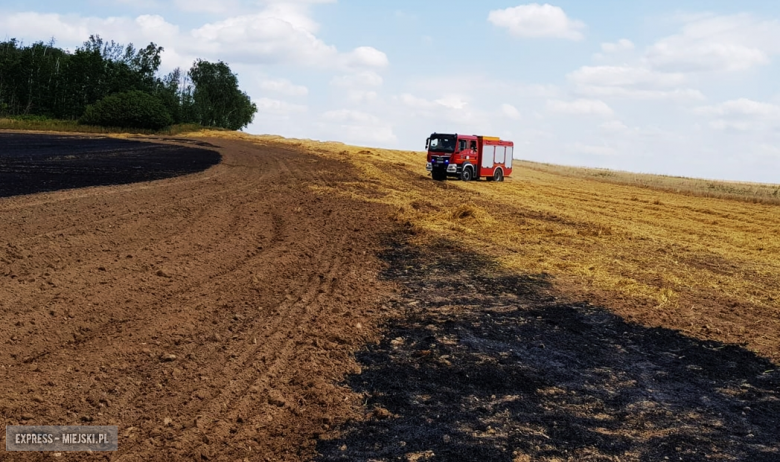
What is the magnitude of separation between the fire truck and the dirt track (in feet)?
68.6

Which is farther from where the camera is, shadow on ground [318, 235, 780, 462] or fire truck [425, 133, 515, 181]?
fire truck [425, 133, 515, 181]

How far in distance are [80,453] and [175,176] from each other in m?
21.5

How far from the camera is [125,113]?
3095 inches

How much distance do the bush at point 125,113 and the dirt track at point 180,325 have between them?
2629 inches

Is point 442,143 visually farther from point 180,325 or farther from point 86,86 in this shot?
point 86,86

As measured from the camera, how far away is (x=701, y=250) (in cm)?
1703

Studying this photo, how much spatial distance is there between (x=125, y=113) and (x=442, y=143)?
2103 inches

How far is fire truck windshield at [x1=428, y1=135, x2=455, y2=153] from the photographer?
36656mm

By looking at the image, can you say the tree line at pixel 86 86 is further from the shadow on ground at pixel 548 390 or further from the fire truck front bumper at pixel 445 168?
the shadow on ground at pixel 548 390

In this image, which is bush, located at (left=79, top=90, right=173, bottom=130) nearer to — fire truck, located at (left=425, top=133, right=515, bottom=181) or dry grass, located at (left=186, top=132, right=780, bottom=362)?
fire truck, located at (left=425, top=133, right=515, bottom=181)

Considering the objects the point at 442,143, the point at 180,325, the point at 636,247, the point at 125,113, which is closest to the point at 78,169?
the point at 442,143

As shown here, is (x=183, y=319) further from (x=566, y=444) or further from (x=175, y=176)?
(x=175, y=176)

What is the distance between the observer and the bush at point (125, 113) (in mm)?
78500

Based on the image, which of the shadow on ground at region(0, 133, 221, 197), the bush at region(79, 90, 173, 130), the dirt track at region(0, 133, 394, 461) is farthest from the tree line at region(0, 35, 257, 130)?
the dirt track at region(0, 133, 394, 461)
